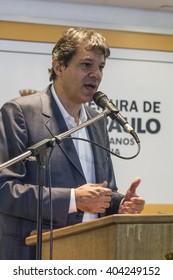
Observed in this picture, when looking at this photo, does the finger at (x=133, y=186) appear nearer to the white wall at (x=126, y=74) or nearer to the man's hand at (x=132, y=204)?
the man's hand at (x=132, y=204)

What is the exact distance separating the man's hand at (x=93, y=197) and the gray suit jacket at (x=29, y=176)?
0.08 metres

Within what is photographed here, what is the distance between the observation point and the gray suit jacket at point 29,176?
3.10 metres

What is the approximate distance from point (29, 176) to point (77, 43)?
0.69 m

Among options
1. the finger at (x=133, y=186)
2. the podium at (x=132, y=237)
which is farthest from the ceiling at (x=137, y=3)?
the podium at (x=132, y=237)

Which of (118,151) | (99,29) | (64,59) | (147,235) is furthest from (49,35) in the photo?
(147,235)

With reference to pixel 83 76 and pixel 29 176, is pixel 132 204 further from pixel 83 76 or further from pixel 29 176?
pixel 83 76

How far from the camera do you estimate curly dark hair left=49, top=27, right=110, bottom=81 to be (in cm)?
339

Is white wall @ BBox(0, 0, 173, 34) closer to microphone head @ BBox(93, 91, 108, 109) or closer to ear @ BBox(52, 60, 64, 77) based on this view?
ear @ BBox(52, 60, 64, 77)

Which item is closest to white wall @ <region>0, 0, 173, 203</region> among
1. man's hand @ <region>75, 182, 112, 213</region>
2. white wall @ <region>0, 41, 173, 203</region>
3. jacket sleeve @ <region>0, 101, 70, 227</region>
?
white wall @ <region>0, 41, 173, 203</region>

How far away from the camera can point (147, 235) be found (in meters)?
2.45

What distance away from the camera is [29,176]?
3223 mm

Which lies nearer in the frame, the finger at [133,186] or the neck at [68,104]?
the finger at [133,186]

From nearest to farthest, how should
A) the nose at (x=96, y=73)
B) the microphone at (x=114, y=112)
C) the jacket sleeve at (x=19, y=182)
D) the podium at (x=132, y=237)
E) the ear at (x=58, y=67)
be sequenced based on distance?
the podium at (x=132, y=237) < the microphone at (x=114, y=112) < the jacket sleeve at (x=19, y=182) < the nose at (x=96, y=73) < the ear at (x=58, y=67)
